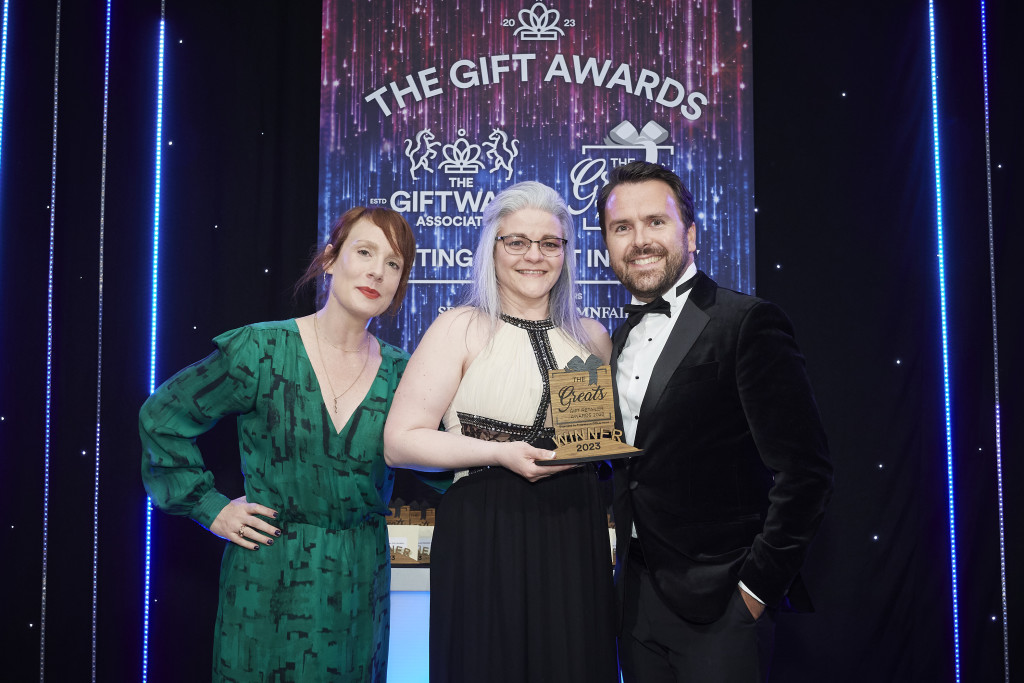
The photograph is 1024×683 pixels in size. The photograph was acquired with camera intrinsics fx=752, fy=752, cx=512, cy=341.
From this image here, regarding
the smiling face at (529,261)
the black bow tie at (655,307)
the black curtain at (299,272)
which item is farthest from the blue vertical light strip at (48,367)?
the black bow tie at (655,307)

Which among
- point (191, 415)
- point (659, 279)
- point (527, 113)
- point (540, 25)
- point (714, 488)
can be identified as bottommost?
point (714, 488)

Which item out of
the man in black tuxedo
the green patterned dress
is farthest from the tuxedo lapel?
the green patterned dress

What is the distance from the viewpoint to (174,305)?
3367mm

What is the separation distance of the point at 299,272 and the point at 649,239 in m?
1.85

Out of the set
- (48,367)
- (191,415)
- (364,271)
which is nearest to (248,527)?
(191,415)

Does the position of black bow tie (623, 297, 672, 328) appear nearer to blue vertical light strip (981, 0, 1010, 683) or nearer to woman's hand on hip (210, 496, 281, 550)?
woman's hand on hip (210, 496, 281, 550)

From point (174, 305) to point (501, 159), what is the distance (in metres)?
1.61

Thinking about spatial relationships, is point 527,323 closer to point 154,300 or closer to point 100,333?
point 154,300

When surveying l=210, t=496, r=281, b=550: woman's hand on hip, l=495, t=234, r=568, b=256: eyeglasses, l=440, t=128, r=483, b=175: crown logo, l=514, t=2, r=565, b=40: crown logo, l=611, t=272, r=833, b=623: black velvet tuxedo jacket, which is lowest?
l=210, t=496, r=281, b=550: woman's hand on hip

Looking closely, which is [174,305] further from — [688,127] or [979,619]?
[979,619]

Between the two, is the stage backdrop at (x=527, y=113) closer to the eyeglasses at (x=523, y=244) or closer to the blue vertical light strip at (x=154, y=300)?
the blue vertical light strip at (x=154, y=300)

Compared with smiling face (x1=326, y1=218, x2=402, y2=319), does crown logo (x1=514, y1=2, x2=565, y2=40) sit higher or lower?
higher

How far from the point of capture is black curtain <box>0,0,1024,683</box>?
10.6 feet

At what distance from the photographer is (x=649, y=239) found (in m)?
2.12
